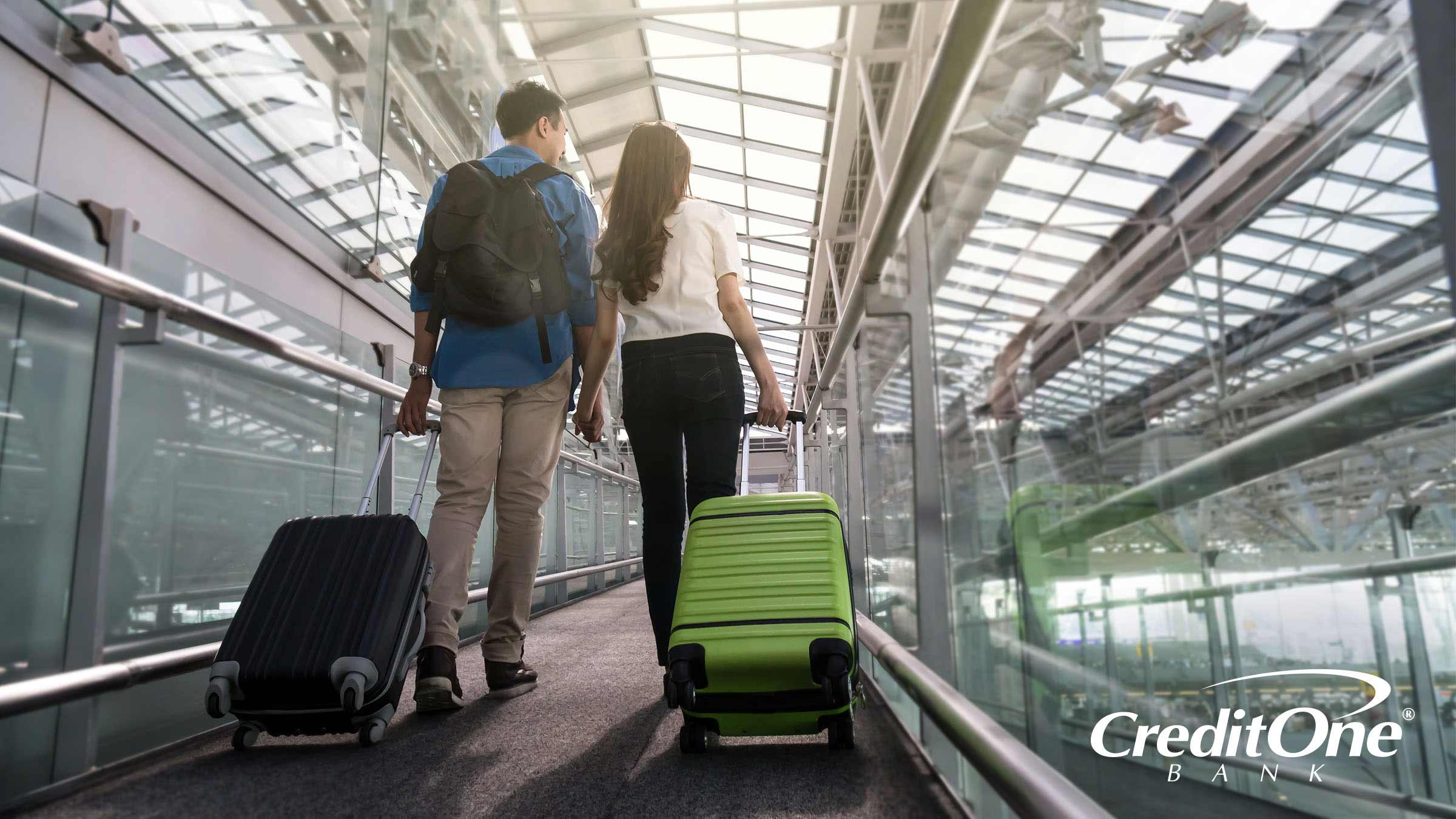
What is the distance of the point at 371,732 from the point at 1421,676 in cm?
192

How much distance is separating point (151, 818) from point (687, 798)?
80 centimetres

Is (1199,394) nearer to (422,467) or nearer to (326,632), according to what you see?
(326,632)

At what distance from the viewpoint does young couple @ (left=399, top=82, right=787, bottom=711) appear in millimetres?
2127

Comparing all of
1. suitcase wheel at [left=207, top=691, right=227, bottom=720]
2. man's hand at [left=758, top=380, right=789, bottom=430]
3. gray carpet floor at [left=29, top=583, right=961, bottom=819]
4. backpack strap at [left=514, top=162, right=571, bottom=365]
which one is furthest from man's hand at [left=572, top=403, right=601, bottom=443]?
suitcase wheel at [left=207, top=691, right=227, bottom=720]

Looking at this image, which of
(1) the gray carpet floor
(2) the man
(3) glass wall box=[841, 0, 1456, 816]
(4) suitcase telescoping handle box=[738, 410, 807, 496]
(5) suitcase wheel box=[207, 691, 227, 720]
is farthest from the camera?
(4) suitcase telescoping handle box=[738, 410, 807, 496]

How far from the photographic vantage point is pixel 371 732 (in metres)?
1.69

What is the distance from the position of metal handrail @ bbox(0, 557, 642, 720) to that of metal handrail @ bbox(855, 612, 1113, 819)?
1341 mm

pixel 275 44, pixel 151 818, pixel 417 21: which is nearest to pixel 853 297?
pixel 151 818

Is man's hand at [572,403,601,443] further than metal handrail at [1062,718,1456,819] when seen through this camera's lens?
Yes

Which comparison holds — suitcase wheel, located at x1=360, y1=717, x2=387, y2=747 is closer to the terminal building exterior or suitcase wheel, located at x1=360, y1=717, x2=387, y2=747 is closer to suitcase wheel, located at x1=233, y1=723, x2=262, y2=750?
the terminal building exterior

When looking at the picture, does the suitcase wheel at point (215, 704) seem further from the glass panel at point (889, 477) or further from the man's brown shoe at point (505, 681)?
the glass panel at point (889, 477)

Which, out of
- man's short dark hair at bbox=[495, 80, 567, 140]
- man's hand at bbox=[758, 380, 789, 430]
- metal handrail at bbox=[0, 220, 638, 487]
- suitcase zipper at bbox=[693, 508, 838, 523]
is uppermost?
man's short dark hair at bbox=[495, 80, 567, 140]

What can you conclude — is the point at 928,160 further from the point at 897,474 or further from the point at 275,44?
the point at 275,44

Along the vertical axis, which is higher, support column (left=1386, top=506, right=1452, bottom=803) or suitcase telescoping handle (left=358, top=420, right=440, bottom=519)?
suitcase telescoping handle (left=358, top=420, right=440, bottom=519)
